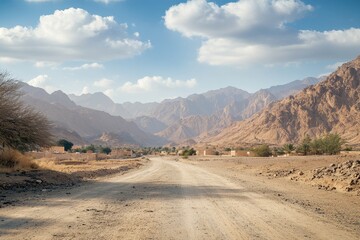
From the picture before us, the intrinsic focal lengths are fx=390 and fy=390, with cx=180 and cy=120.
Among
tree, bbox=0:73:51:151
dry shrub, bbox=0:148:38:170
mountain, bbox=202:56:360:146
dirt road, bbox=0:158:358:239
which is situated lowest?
dirt road, bbox=0:158:358:239

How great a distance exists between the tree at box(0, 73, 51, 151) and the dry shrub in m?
0.79

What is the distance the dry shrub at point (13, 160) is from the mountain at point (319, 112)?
123413mm

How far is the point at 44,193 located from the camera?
1739 centimetres

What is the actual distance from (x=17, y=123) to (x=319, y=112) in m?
141

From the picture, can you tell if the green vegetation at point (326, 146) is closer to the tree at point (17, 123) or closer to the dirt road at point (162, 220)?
the tree at point (17, 123)

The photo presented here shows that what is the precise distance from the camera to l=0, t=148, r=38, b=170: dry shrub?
25.3 metres

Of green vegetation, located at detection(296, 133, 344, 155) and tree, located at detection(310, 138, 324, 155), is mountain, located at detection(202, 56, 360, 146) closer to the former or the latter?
green vegetation, located at detection(296, 133, 344, 155)

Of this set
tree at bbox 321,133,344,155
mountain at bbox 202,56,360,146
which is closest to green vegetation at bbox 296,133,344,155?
tree at bbox 321,133,344,155

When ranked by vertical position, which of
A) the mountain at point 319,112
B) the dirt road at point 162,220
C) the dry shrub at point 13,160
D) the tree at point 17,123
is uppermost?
the mountain at point 319,112

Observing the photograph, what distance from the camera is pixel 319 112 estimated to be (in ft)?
493

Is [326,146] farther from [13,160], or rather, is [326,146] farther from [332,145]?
[13,160]

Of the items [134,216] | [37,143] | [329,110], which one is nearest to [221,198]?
[134,216]

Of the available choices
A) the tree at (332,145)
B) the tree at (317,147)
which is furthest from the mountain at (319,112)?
the tree at (332,145)

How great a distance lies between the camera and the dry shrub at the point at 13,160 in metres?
25.3
